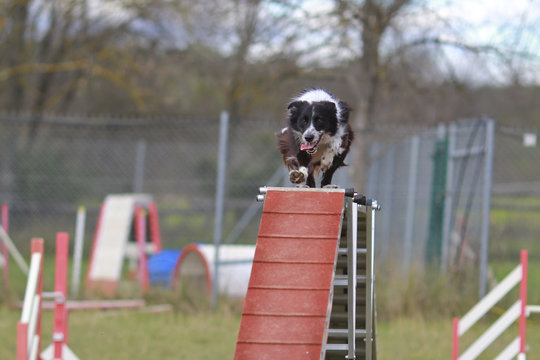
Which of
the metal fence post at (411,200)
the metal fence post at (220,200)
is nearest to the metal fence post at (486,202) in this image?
the metal fence post at (411,200)

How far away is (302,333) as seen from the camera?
3.74 m

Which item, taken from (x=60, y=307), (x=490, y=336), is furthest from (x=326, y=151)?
(x=490, y=336)

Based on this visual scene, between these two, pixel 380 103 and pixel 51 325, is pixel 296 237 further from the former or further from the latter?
pixel 380 103

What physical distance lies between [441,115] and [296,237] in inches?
409

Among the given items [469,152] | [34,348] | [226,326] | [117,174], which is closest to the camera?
[34,348]

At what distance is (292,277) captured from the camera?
3908mm

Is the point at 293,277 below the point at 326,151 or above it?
below

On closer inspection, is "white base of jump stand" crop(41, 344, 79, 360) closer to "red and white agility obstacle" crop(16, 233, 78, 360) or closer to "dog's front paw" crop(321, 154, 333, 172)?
"red and white agility obstacle" crop(16, 233, 78, 360)

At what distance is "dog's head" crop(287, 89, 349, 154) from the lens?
13.1 ft

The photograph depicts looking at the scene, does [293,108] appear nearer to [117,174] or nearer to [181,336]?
[181,336]

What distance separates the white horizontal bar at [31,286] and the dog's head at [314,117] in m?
1.85

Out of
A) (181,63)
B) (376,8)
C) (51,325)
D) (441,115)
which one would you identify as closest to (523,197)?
(441,115)

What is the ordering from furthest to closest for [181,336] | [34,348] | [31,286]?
1. [181,336]
2. [34,348]
3. [31,286]

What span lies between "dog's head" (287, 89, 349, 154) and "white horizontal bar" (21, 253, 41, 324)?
1847 millimetres
